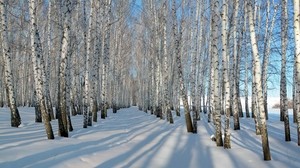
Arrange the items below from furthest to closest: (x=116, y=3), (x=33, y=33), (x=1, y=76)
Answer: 1. (x=1, y=76)
2. (x=116, y=3)
3. (x=33, y=33)

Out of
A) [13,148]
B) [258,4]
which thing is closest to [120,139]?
[13,148]

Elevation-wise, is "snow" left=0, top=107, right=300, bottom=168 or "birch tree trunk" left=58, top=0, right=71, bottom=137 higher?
"birch tree trunk" left=58, top=0, right=71, bottom=137

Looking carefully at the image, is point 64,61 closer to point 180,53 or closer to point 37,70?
point 37,70

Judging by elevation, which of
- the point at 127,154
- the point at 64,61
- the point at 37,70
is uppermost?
the point at 64,61

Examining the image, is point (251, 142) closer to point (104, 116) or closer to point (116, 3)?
point (104, 116)

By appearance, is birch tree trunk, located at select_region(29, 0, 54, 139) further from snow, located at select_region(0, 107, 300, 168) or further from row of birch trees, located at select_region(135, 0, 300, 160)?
row of birch trees, located at select_region(135, 0, 300, 160)

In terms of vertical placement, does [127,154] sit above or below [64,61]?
below

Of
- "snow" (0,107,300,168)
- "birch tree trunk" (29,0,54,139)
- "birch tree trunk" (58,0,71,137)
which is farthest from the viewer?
"birch tree trunk" (58,0,71,137)

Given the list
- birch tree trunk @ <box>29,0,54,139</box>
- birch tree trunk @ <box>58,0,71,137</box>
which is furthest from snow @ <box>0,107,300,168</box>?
birch tree trunk @ <box>29,0,54,139</box>

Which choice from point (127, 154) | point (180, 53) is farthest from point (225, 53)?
point (180, 53)

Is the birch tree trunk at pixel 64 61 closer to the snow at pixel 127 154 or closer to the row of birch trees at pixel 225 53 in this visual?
the snow at pixel 127 154

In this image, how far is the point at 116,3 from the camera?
93.8 ft

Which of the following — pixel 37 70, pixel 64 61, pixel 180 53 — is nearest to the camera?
pixel 37 70

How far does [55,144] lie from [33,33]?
11.9 feet
